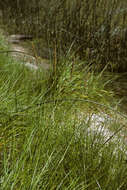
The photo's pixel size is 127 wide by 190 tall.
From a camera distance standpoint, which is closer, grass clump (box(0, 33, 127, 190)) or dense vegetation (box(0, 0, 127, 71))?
grass clump (box(0, 33, 127, 190))

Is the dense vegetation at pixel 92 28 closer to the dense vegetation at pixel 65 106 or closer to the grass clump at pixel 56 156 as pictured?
the dense vegetation at pixel 65 106

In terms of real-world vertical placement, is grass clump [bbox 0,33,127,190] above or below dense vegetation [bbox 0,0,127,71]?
below

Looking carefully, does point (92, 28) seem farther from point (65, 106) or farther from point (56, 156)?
point (56, 156)

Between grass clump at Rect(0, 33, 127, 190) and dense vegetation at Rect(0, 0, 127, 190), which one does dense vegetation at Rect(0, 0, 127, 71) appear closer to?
dense vegetation at Rect(0, 0, 127, 190)

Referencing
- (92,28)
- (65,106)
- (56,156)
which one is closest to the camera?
(56,156)

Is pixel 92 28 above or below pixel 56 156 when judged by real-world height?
above

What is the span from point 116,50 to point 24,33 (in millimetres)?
1864

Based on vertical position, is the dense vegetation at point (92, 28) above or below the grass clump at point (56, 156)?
above

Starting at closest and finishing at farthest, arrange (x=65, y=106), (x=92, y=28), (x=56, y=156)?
(x=56, y=156), (x=65, y=106), (x=92, y=28)

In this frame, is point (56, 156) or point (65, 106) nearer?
point (56, 156)

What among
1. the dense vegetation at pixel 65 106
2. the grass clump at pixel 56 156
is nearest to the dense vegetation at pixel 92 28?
the dense vegetation at pixel 65 106

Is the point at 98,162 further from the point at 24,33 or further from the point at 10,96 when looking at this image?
the point at 24,33

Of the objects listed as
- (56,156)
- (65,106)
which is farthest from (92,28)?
(56,156)

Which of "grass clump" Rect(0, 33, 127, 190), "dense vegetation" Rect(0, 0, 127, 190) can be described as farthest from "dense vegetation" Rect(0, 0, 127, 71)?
"grass clump" Rect(0, 33, 127, 190)
